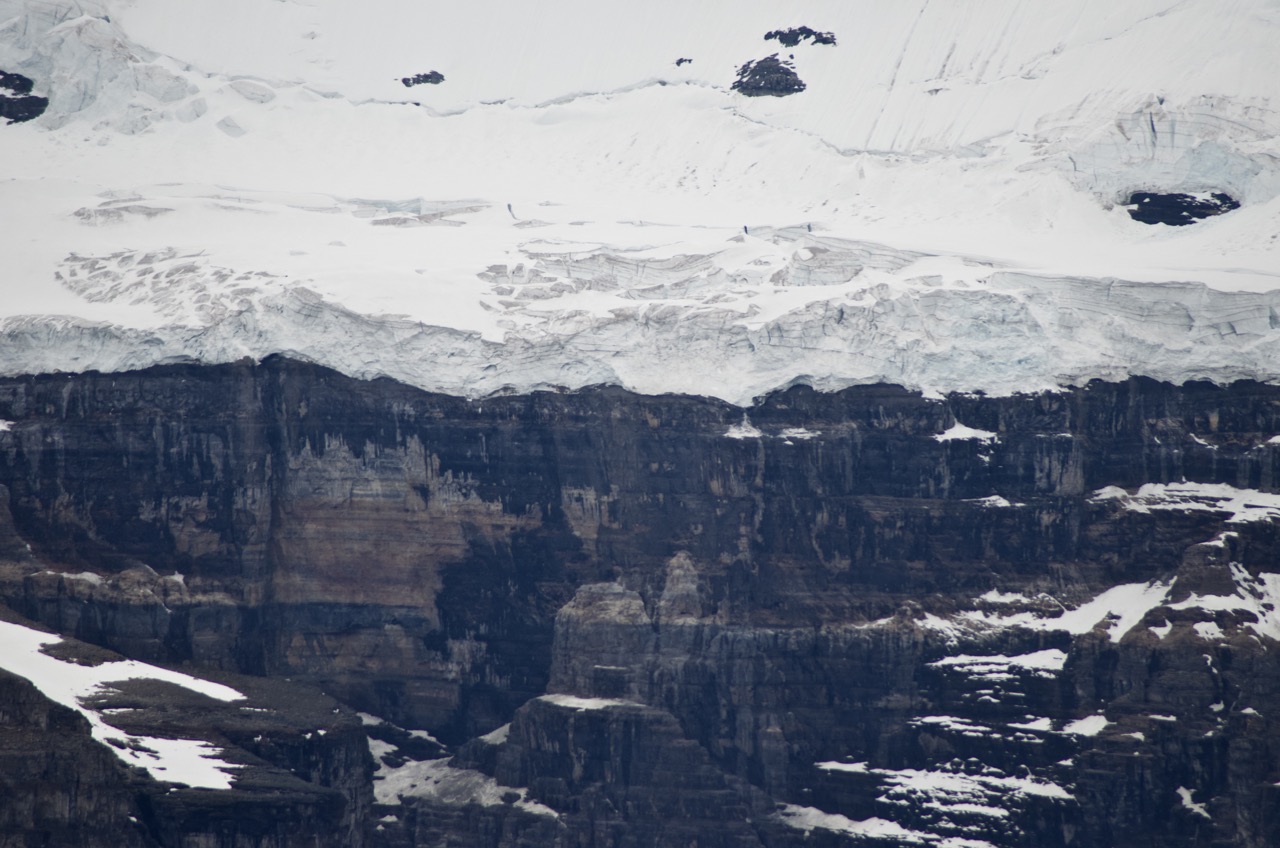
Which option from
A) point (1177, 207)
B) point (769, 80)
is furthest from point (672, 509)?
point (769, 80)

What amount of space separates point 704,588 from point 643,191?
34.9 m

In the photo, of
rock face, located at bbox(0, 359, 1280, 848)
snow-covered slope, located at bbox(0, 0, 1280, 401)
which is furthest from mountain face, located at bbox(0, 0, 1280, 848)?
snow-covered slope, located at bbox(0, 0, 1280, 401)

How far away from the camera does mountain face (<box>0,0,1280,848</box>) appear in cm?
12094

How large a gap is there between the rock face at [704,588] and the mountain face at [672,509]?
0.62ft

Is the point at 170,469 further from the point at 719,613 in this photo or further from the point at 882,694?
the point at 882,694

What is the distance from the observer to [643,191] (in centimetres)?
15650

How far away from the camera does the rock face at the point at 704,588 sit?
122 m

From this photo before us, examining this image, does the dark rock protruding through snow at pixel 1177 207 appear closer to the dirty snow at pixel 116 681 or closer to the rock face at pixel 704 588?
the rock face at pixel 704 588

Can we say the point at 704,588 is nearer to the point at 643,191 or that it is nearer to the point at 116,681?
the point at 116,681

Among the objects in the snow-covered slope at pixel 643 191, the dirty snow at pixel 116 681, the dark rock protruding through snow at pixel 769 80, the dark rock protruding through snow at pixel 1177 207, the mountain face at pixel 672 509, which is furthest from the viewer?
the dark rock protruding through snow at pixel 769 80

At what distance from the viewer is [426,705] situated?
133125 mm

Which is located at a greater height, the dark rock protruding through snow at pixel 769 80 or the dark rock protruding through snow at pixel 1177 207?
the dark rock protruding through snow at pixel 769 80

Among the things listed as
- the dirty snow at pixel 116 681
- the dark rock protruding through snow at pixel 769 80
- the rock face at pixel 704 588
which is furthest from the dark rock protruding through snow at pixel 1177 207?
the dirty snow at pixel 116 681

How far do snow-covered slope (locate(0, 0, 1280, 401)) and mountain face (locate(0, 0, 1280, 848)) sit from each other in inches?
14.3
